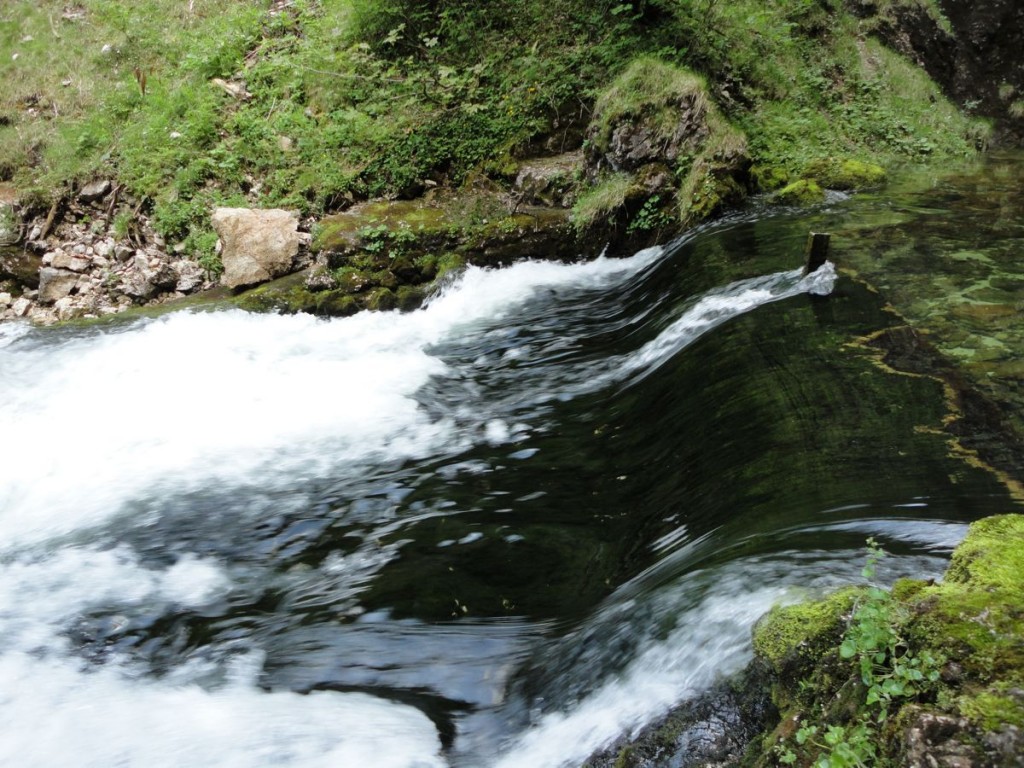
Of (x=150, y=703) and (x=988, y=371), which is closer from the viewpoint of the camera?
(x=150, y=703)

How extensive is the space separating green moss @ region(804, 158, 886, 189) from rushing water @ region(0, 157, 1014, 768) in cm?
274

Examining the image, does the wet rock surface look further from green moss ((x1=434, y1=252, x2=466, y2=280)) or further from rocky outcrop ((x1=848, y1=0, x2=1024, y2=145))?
rocky outcrop ((x1=848, y1=0, x2=1024, y2=145))

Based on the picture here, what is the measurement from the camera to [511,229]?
8.96 metres

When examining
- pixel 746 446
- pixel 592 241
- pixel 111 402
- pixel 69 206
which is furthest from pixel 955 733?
pixel 69 206

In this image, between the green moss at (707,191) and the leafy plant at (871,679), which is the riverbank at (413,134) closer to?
the green moss at (707,191)

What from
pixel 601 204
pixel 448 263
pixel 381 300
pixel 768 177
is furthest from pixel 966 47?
pixel 381 300

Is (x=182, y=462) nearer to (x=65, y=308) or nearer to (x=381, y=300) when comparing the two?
(x=381, y=300)

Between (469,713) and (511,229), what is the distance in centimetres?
664

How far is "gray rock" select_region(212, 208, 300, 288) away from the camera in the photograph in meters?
8.84

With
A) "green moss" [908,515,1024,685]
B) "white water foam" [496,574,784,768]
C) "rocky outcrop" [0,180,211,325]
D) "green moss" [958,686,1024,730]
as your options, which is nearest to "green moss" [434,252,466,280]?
"rocky outcrop" [0,180,211,325]

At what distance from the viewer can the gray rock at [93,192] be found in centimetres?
1054

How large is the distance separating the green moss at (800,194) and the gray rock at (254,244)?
229 inches

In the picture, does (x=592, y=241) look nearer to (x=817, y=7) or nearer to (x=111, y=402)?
(x=111, y=402)

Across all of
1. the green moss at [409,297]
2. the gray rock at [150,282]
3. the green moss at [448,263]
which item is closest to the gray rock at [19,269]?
the gray rock at [150,282]
